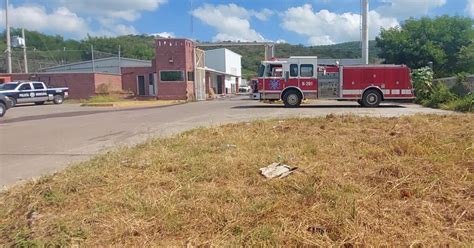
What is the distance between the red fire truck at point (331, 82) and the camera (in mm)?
21016

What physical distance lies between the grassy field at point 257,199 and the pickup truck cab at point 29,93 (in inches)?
1015

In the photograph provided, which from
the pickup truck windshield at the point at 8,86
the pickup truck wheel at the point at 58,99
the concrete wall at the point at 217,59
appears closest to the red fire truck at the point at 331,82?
the pickup truck wheel at the point at 58,99

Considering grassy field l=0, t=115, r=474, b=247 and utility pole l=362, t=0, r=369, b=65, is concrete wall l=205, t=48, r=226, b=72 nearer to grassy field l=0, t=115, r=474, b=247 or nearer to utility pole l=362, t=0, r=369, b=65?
utility pole l=362, t=0, r=369, b=65

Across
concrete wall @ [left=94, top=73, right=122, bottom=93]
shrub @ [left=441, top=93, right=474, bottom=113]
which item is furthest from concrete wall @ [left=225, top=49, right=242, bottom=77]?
shrub @ [left=441, top=93, right=474, bottom=113]

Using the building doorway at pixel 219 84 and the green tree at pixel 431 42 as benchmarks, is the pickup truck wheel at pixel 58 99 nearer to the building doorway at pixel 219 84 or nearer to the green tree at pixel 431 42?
the building doorway at pixel 219 84

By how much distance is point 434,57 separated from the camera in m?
32.3

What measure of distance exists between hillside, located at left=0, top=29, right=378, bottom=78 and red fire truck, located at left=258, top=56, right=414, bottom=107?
32.9 metres

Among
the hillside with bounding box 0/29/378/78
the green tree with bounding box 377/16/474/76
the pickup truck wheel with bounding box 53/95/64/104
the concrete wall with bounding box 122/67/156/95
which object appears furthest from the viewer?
the hillside with bounding box 0/29/378/78

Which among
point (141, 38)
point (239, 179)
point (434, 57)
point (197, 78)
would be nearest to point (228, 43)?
point (197, 78)

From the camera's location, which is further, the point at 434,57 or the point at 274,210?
the point at 434,57

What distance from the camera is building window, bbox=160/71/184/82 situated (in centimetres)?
3475

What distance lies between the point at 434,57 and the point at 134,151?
106 feet

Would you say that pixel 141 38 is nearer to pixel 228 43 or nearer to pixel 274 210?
pixel 228 43

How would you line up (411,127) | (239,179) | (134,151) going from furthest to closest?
1. (411,127)
2. (134,151)
3. (239,179)
